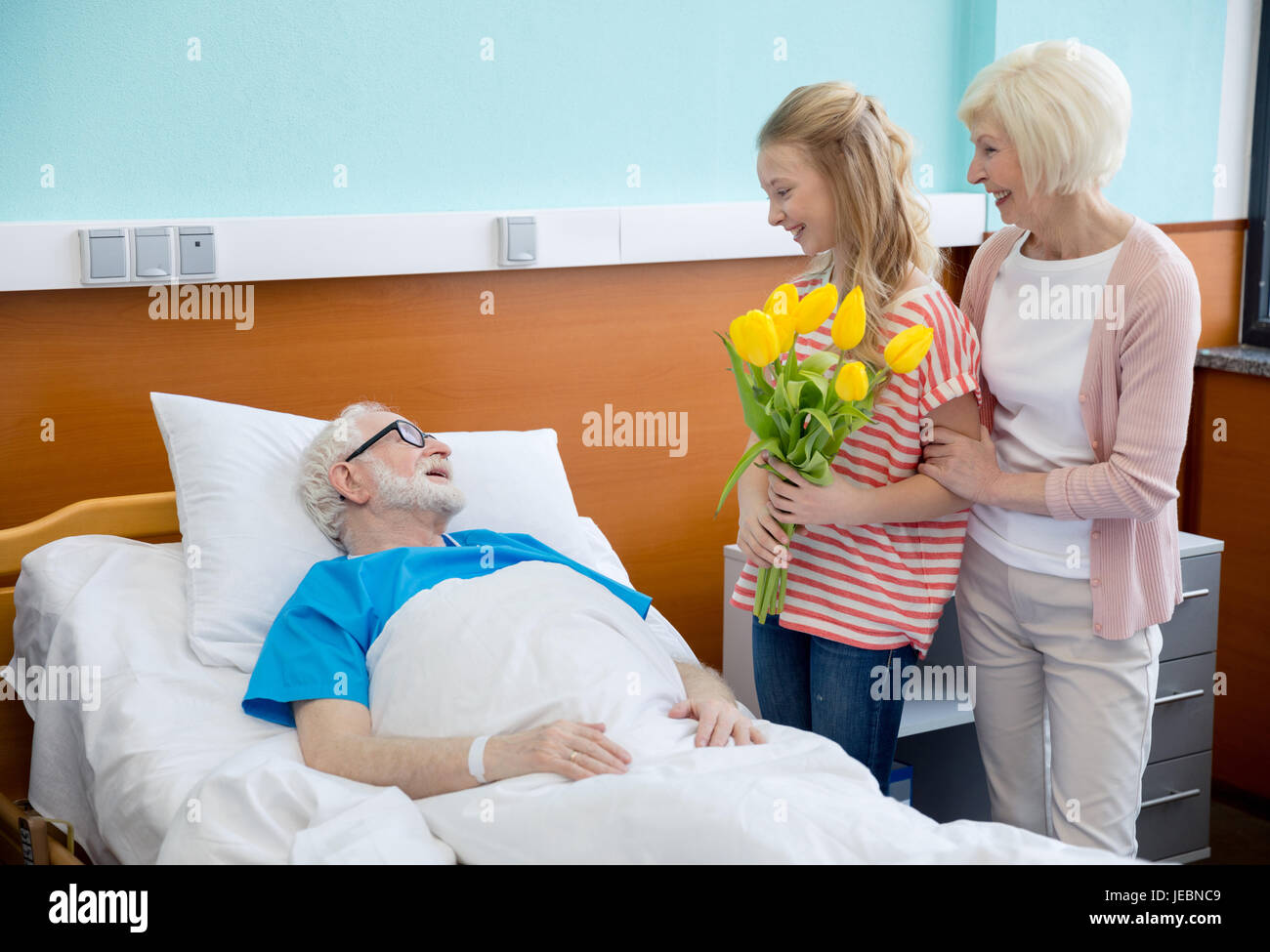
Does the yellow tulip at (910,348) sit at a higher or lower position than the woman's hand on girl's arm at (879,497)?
higher

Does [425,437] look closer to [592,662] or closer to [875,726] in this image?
[592,662]

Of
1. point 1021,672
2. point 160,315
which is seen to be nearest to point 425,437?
point 160,315

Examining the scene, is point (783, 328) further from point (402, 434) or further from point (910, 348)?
point (402, 434)

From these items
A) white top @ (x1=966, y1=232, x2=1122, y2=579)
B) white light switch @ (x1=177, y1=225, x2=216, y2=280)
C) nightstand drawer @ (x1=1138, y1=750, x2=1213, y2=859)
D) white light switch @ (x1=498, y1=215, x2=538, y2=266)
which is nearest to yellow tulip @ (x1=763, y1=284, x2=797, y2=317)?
white top @ (x1=966, y1=232, x2=1122, y2=579)

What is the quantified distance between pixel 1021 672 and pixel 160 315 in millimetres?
1503

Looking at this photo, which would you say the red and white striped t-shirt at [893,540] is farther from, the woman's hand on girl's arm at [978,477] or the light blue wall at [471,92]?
the light blue wall at [471,92]

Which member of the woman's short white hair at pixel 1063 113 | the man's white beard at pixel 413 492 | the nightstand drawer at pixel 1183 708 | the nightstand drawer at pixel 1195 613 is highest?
the woman's short white hair at pixel 1063 113

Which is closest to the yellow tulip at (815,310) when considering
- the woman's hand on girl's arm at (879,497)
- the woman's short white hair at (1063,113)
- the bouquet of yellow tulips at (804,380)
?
the bouquet of yellow tulips at (804,380)

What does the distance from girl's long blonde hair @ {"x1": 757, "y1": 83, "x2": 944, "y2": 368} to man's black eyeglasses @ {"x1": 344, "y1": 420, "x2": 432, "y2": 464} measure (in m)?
0.72

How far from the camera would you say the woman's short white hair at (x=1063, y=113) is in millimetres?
1549

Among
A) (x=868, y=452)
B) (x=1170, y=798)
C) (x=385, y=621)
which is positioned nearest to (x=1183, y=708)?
(x=1170, y=798)

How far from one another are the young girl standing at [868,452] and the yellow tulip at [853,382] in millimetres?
121

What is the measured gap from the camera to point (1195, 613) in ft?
7.89

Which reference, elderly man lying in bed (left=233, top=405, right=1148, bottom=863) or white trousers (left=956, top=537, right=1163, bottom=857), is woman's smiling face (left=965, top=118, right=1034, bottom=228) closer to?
white trousers (left=956, top=537, right=1163, bottom=857)
